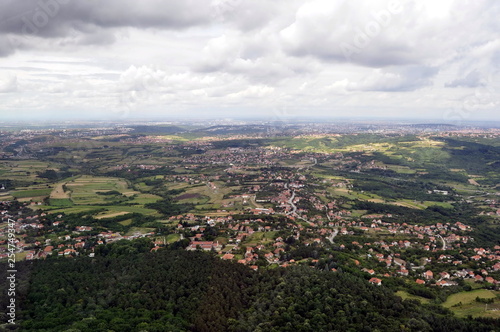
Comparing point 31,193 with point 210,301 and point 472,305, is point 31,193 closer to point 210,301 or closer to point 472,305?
point 210,301

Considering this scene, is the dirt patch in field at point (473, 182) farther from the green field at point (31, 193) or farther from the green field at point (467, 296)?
the green field at point (31, 193)

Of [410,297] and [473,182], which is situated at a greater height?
[410,297]

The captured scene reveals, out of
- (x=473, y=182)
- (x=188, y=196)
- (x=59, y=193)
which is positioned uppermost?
(x=59, y=193)

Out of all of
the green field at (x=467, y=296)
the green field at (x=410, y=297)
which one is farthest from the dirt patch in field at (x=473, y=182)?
the green field at (x=410, y=297)

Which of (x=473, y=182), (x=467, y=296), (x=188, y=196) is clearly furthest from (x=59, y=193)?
(x=473, y=182)

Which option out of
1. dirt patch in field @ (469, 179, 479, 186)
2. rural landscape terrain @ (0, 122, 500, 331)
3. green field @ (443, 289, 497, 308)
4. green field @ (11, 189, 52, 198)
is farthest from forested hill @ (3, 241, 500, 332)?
dirt patch in field @ (469, 179, 479, 186)

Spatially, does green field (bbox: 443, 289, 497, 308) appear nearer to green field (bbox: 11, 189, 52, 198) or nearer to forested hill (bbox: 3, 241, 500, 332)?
forested hill (bbox: 3, 241, 500, 332)

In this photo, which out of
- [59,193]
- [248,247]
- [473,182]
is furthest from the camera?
[473,182]
